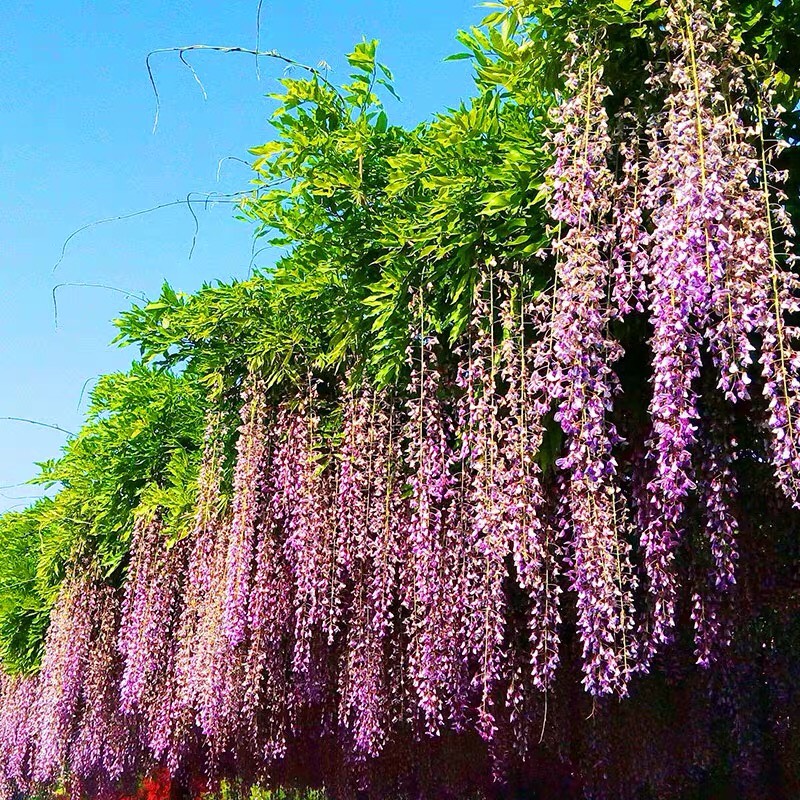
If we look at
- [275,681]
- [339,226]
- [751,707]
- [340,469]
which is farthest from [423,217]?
[275,681]

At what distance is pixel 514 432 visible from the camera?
404 centimetres

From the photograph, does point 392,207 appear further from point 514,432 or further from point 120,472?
point 120,472

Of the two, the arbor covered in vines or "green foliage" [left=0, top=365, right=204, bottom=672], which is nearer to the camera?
the arbor covered in vines

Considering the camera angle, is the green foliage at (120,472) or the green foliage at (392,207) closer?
the green foliage at (392,207)

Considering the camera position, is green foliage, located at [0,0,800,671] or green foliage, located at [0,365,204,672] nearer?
green foliage, located at [0,0,800,671]

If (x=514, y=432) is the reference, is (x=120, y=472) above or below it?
above

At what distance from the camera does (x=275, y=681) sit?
653 cm

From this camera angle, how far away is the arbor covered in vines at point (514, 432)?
10.6 ft

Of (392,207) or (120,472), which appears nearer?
(392,207)

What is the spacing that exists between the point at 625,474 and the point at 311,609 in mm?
2091

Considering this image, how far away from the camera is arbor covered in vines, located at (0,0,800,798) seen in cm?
323

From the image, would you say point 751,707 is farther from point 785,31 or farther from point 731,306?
point 785,31

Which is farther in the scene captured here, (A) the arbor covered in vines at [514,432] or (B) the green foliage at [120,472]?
(B) the green foliage at [120,472]

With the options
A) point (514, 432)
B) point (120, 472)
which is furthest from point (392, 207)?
point (120, 472)
